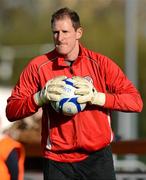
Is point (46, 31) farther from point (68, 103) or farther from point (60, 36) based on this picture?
point (68, 103)

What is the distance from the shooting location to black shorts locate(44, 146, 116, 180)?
22.6 ft

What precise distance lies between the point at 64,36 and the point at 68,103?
53cm

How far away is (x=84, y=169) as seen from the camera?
6.91m

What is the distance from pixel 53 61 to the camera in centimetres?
701

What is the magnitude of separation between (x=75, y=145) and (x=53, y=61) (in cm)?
68

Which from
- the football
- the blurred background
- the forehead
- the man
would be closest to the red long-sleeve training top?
the man

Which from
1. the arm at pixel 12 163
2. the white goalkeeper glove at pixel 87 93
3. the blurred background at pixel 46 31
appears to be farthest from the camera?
the blurred background at pixel 46 31

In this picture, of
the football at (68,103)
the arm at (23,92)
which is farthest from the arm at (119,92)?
the arm at (23,92)

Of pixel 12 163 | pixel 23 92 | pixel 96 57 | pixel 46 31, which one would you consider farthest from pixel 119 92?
pixel 46 31

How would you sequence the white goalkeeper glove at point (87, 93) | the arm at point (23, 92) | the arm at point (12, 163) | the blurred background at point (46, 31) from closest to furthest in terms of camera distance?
the white goalkeeper glove at point (87, 93) → the arm at point (23, 92) → the arm at point (12, 163) → the blurred background at point (46, 31)

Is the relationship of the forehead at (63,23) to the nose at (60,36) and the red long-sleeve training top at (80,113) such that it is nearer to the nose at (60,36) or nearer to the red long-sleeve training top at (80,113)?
the nose at (60,36)

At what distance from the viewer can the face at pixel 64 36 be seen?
22.6 ft

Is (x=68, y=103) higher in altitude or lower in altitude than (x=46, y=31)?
lower

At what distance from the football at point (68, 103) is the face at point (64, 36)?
0.85 ft
